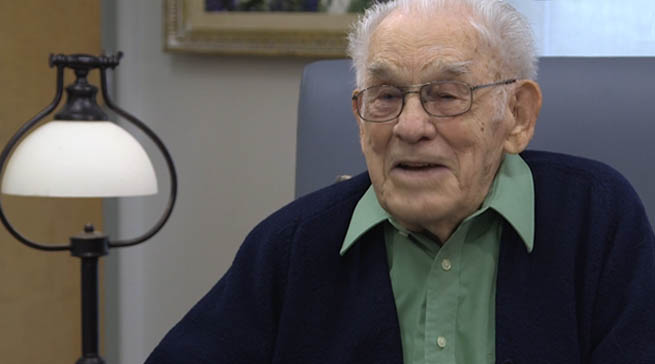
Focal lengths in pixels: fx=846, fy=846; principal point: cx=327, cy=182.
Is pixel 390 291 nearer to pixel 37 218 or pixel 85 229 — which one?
pixel 85 229

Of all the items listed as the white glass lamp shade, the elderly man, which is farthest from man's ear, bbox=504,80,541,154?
the white glass lamp shade

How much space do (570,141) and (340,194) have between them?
0.43 metres

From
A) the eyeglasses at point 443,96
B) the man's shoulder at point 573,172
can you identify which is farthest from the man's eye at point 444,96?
the man's shoulder at point 573,172

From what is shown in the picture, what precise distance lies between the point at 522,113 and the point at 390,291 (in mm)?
337

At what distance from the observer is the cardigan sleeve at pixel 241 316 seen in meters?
1.28

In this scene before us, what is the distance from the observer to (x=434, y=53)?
1182 mm

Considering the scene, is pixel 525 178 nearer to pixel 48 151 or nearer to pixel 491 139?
pixel 491 139

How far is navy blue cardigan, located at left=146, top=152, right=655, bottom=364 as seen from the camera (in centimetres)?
118

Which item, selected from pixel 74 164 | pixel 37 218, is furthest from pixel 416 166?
pixel 37 218

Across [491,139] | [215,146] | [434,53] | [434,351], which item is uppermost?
[434,53]

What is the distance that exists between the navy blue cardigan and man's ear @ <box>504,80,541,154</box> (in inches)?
2.7

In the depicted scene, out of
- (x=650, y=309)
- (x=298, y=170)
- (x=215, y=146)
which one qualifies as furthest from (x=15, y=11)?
(x=650, y=309)

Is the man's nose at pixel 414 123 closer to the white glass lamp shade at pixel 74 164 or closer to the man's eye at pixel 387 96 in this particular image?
the man's eye at pixel 387 96

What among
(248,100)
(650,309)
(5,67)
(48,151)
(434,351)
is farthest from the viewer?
(248,100)
